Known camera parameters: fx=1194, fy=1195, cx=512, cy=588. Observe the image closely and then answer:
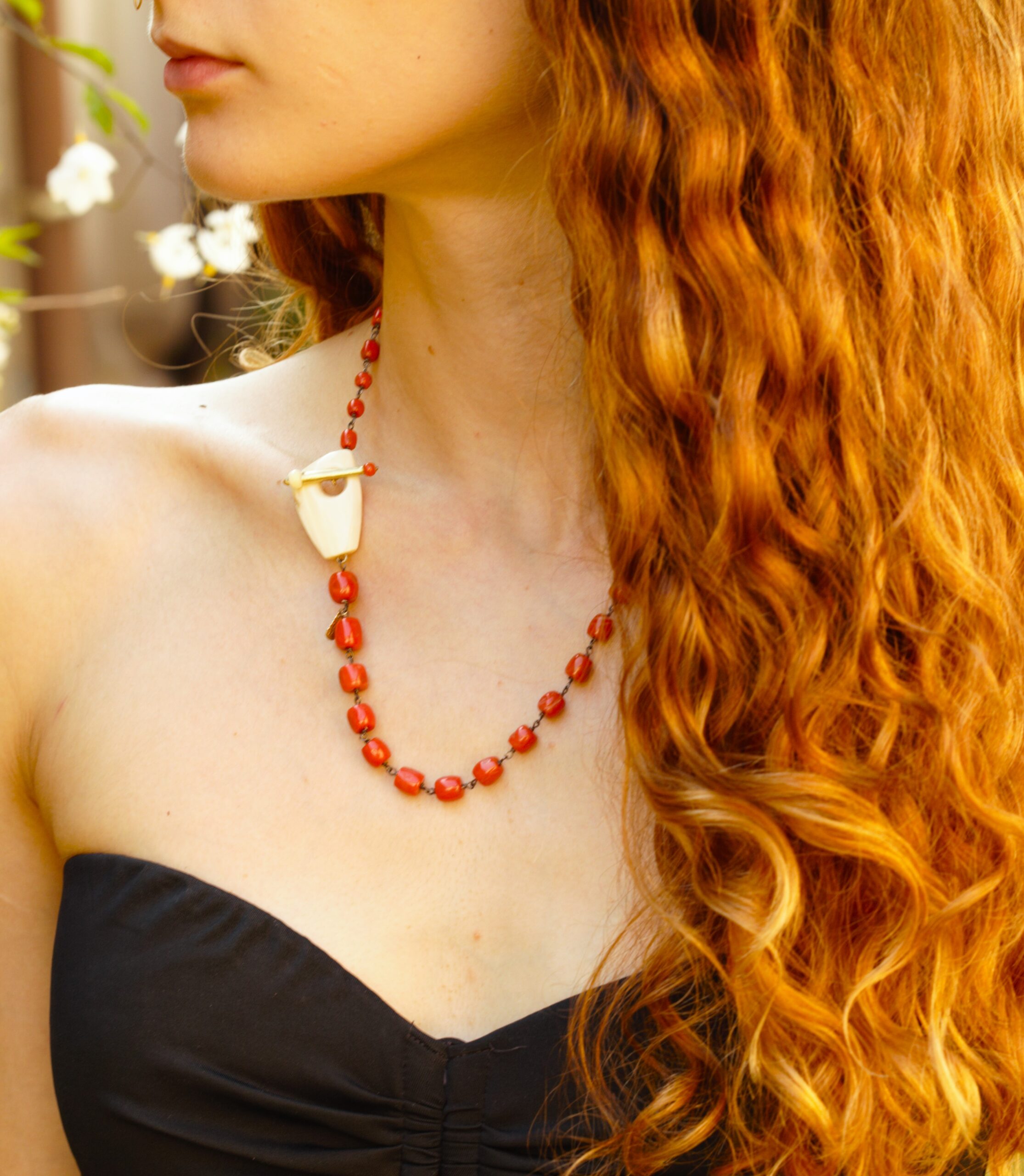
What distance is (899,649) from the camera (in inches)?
42.3

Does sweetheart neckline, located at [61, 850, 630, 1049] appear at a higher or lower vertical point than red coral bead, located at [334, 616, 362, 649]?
lower

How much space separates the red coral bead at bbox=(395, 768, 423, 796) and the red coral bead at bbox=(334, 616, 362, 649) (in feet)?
0.45

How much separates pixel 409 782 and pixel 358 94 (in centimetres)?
60

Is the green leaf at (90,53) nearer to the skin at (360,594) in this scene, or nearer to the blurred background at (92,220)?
the skin at (360,594)

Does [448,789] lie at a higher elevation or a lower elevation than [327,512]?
lower

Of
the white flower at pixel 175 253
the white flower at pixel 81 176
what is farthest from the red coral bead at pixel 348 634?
the white flower at pixel 81 176

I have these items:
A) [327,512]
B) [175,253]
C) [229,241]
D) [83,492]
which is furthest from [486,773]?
[175,253]

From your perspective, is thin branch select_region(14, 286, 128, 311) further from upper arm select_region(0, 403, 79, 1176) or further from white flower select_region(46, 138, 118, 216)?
upper arm select_region(0, 403, 79, 1176)

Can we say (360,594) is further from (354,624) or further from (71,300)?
(71,300)

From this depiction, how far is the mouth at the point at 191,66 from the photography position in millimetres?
1015

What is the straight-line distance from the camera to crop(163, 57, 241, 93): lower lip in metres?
1.02

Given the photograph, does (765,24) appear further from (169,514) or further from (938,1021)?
(938,1021)

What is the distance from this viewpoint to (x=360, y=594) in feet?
4.01

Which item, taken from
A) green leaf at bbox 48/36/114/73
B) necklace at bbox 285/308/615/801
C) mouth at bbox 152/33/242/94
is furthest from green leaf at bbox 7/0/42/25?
necklace at bbox 285/308/615/801
